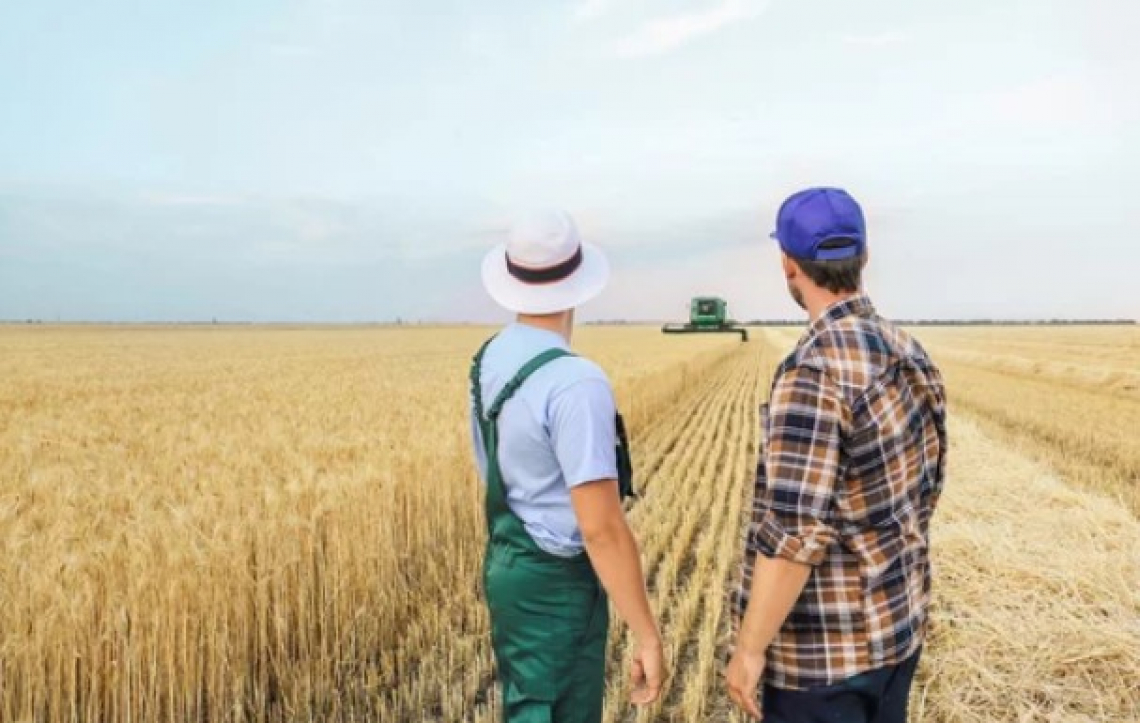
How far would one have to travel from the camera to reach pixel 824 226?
5.78ft

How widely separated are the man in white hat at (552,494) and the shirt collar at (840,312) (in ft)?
1.56

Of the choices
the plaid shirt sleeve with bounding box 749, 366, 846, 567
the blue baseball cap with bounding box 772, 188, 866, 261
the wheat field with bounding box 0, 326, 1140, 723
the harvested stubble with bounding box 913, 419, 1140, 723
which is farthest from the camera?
the harvested stubble with bounding box 913, 419, 1140, 723

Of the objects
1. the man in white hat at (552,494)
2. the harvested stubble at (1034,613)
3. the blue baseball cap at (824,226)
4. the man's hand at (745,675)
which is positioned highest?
the blue baseball cap at (824,226)

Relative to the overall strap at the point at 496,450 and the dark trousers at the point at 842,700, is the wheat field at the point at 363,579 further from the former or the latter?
the dark trousers at the point at 842,700

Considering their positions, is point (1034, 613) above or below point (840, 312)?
below

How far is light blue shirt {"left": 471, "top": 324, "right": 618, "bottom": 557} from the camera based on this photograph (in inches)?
72.1

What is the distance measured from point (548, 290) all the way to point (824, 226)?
0.67 metres

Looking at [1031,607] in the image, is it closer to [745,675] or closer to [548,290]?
[745,675]

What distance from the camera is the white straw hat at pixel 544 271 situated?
202cm

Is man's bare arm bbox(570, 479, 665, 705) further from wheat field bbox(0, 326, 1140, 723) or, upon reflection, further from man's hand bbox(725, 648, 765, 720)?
wheat field bbox(0, 326, 1140, 723)

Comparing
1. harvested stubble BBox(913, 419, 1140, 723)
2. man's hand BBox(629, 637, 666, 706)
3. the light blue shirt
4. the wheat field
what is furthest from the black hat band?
harvested stubble BBox(913, 419, 1140, 723)

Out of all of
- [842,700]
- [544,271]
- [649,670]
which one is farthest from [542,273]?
[842,700]

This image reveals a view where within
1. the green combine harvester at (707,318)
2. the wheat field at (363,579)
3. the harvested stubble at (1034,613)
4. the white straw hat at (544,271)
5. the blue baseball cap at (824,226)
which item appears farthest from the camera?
the green combine harvester at (707,318)

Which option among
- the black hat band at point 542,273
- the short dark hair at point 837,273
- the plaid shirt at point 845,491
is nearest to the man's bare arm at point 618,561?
the plaid shirt at point 845,491
